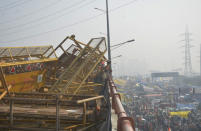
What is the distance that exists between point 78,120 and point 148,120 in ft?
99.5

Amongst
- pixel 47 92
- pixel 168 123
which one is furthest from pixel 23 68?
pixel 168 123

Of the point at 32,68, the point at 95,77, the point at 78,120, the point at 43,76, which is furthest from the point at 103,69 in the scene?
the point at 78,120

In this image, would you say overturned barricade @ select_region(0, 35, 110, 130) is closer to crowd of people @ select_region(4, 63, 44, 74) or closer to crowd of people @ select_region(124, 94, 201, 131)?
crowd of people @ select_region(4, 63, 44, 74)

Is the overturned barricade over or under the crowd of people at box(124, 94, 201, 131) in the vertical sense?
over

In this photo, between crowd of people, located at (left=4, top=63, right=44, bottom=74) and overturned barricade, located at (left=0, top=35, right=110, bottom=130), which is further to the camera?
crowd of people, located at (left=4, top=63, right=44, bottom=74)

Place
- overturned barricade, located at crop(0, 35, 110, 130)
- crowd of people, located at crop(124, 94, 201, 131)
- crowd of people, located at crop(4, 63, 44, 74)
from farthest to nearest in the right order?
crowd of people, located at crop(124, 94, 201, 131) < crowd of people, located at crop(4, 63, 44, 74) < overturned barricade, located at crop(0, 35, 110, 130)

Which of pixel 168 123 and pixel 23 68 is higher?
pixel 23 68

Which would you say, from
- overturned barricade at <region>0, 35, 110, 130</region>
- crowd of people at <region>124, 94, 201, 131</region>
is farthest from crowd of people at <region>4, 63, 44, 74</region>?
crowd of people at <region>124, 94, 201, 131</region>

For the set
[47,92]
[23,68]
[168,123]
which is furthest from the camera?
[168,123]

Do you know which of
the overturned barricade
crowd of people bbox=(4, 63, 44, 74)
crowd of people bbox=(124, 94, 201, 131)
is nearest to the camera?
the overturned barricade

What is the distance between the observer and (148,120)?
103 feet

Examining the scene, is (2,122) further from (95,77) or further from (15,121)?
(95,77)

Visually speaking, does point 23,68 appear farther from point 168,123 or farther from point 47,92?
point 168,123

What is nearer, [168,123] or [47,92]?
[47,92]
